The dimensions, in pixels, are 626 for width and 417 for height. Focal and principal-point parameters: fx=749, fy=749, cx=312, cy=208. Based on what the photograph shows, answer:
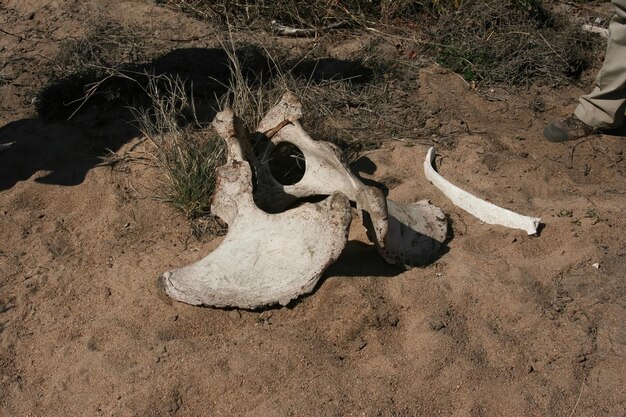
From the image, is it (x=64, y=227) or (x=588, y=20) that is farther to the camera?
(x=588, y=20)

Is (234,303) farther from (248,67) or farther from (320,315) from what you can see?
(248,67)

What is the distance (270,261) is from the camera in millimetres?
3451

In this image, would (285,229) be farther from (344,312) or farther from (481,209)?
(481,209)

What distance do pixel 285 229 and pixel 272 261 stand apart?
0.17 m

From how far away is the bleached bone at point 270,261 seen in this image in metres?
3.43

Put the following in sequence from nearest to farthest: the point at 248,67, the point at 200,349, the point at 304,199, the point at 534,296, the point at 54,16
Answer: the point at 200,349, the point at 534,296, the point at 304,199, the point at 248,67, the point at 54,16

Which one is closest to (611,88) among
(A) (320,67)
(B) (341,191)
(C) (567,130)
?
(C) (567,130)

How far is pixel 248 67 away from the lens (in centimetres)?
550

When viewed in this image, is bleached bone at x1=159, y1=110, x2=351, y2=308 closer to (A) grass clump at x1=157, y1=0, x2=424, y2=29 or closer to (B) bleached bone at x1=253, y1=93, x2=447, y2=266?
(B) bleached bone at x1=253, y1=93, x2=447, y2=266

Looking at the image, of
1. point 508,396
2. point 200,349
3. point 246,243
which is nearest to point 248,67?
point 246,243

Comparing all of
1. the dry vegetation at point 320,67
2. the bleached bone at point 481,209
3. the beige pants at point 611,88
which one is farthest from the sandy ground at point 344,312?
the dry vegetation at point 320,67

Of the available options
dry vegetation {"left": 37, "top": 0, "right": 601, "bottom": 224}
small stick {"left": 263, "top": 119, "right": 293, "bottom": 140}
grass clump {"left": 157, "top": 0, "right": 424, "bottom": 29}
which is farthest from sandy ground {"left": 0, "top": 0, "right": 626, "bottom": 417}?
grass clump {"left": 157, "top": 0, "right": 424, "bottom": 29}

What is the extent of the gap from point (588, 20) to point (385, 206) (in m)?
3.80

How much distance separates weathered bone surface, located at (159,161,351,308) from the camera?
3426 millimetres
